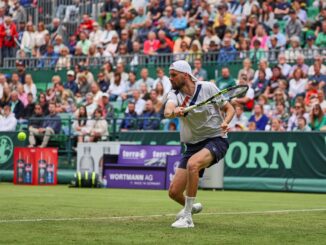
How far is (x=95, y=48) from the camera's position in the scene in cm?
2959

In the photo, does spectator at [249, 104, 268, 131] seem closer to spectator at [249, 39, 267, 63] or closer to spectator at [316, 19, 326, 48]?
spectator at [249, 39, 267, 63]

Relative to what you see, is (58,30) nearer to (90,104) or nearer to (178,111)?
(90,104)

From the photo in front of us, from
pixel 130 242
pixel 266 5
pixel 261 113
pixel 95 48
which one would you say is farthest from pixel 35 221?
pixel 95 48

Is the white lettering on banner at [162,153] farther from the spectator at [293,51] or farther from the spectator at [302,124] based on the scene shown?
the spectator at [293,51]

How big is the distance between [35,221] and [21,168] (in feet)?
43.9

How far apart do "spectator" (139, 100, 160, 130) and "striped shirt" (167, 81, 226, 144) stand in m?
12.7

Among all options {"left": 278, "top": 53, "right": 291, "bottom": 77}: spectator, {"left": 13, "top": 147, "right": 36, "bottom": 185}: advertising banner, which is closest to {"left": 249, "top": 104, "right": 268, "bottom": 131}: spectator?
{"left": 278, "top": 53, "right": 291, "bottom": 77}: spectator

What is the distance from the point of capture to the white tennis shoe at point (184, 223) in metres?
10.1

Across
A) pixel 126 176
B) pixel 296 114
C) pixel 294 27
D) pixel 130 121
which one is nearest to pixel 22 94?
pixel 130 121

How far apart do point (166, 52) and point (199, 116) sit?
1687 centimetres

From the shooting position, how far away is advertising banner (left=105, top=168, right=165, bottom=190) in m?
21.3

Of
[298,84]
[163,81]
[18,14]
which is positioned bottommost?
[163,81]

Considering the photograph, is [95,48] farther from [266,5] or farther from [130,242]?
[130,242]

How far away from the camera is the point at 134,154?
72.1 feet
